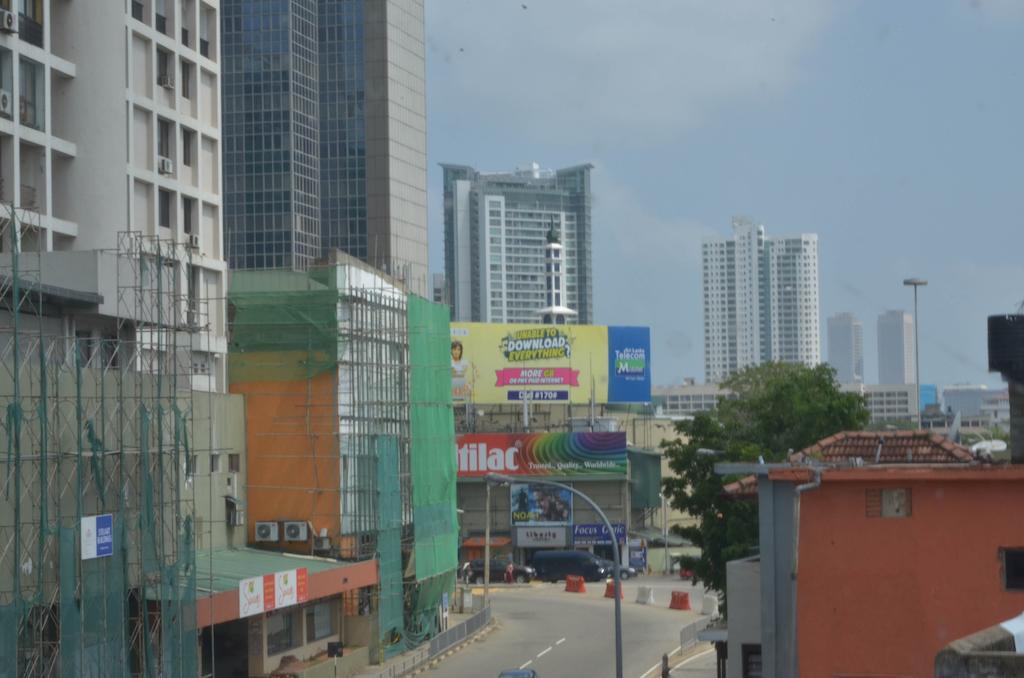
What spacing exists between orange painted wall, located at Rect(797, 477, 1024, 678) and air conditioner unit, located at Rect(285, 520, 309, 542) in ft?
82.6

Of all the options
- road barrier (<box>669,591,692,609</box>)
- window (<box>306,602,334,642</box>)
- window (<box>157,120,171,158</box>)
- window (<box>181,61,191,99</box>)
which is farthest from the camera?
road barrier (<box>669,591,692,609</box>)

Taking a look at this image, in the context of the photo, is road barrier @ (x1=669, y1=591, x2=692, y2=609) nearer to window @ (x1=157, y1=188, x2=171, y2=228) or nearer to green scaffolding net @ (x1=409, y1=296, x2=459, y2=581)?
green scaffolding net @ (x1=409, y1=296, x2=459, y2=581)

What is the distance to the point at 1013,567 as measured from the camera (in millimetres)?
25109

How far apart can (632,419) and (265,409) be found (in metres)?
57.7

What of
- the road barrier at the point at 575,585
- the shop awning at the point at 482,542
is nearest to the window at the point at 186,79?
the road barrier at the point at 575,585

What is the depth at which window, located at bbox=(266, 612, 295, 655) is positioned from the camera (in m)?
44.6

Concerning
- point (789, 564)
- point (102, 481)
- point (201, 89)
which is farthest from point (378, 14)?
point (789, 564)

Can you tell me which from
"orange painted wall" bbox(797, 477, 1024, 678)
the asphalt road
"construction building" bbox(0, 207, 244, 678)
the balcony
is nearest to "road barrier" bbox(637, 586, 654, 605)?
the asphalt road

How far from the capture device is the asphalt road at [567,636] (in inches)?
1962

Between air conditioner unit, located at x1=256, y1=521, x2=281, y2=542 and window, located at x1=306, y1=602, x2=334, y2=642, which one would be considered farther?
air conditioner unit, located at x1=256, y1=521, x2=281, y2=542

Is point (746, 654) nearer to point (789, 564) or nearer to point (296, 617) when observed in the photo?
point (789, 564)

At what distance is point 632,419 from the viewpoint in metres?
105

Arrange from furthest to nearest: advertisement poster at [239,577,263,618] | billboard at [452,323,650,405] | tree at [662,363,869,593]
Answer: billboard at [452,323,650,405] → tree at [662,363,869,593] → advertisement poster at [239,577,263,618]

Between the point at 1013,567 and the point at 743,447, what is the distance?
17.9 metres
